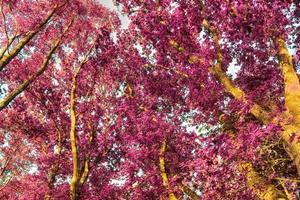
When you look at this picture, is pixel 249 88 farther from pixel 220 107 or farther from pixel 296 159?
pixel 296 159

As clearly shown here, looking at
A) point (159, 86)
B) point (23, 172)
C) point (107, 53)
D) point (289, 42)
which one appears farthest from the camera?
point (23, 172)

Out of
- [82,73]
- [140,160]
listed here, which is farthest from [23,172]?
[140,160]

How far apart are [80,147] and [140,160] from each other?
2985 millimetres

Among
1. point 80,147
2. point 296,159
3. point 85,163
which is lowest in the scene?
point 296,159

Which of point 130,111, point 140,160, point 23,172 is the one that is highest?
point 23,172

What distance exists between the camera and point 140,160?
17406mm

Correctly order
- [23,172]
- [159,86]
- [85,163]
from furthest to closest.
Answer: [23,172], [159,86], [85,163]

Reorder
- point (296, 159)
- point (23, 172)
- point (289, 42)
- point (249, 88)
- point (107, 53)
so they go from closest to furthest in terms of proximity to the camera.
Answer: point (296, 159) → point (289, 42) → point (249, 88) → point (107, 53) → point (23, 172)

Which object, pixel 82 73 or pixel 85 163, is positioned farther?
pixel 82 73

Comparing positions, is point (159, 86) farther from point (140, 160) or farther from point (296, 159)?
point (296, 159)

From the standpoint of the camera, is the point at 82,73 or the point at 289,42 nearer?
the point at 289,42

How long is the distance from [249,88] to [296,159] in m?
7.53

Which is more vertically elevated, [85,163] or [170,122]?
[170,122]

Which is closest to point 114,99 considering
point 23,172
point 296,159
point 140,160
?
point 140,160
